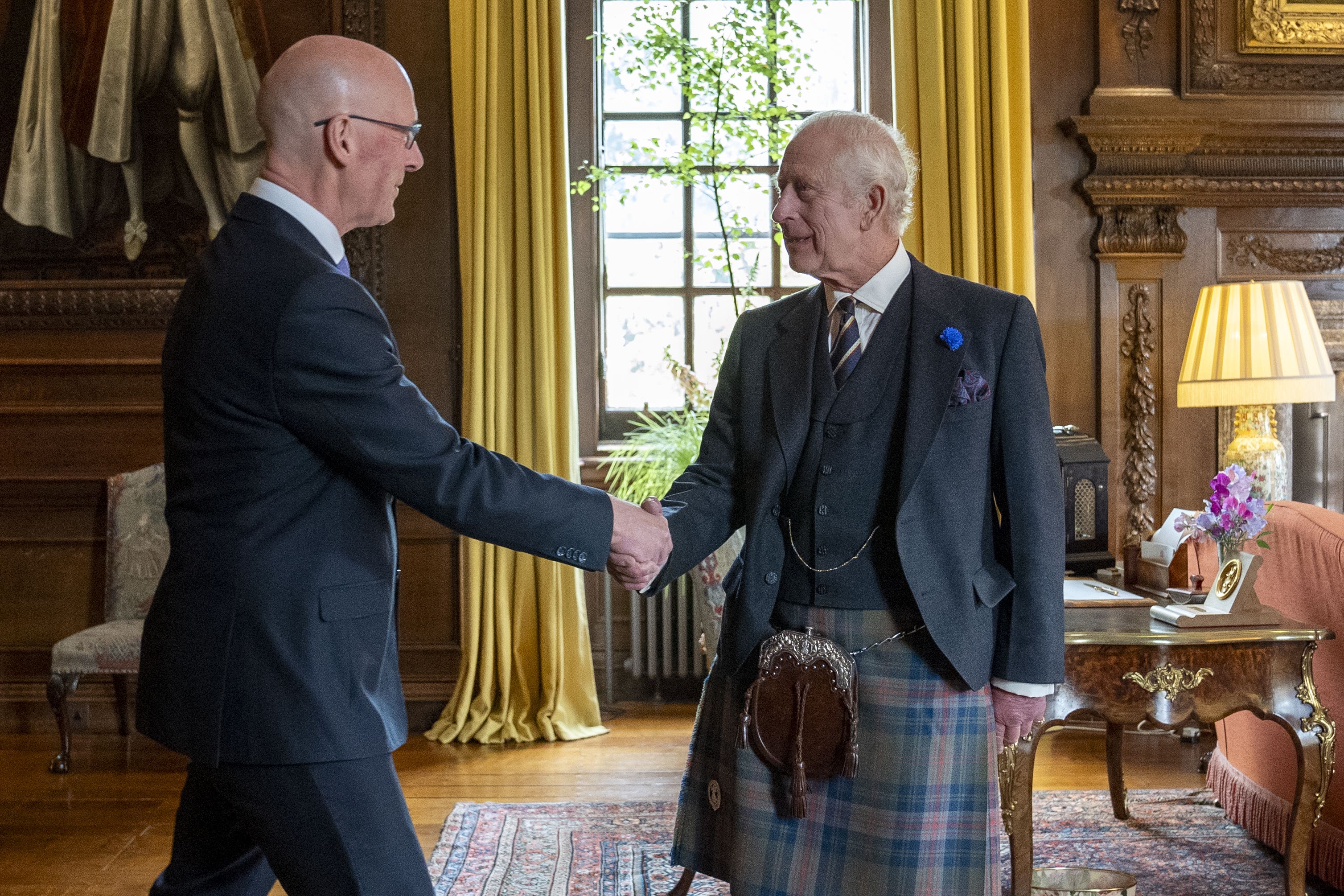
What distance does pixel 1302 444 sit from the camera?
4.91 metres

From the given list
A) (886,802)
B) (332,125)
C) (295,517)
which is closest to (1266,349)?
(886,802)

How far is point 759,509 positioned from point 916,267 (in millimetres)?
510

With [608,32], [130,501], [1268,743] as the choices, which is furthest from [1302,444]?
[130,501]

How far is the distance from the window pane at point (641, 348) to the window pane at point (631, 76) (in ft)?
2.87

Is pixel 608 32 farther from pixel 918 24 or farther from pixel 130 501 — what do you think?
pixel 130 501

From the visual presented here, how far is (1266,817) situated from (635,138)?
3694mm

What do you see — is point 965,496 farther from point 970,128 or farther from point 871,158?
point 970,128

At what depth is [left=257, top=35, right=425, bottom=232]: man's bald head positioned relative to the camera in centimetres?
171

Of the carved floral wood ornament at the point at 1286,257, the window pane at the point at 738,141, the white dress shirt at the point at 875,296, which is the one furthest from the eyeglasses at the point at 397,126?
the carved floral wood ornament at the point at 1286,257

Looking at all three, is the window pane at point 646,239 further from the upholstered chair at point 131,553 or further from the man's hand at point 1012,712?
the man's hand at point 1012,712

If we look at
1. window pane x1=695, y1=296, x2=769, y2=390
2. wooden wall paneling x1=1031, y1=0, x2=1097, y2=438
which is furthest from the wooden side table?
window pane x1=695, y1=296, x2=769, y2=390

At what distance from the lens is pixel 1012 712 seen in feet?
6.13

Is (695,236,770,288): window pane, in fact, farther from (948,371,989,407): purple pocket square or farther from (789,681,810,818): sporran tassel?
(789,681,810,818): sporran tassel

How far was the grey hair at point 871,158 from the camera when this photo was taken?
1937mm
